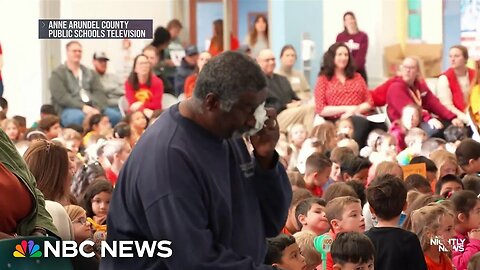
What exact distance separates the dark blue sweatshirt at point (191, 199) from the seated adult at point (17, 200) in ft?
1.86

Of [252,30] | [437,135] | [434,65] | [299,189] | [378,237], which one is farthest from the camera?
[252,30]

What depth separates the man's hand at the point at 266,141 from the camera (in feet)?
14.1

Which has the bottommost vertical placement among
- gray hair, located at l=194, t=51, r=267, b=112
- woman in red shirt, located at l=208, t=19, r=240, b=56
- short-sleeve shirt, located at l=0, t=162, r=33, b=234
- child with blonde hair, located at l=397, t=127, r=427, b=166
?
child with blonde hair, located at l=397, t=127, r=427, b=166

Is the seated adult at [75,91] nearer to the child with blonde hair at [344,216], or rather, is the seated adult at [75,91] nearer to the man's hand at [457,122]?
the man's hand at [457,122]

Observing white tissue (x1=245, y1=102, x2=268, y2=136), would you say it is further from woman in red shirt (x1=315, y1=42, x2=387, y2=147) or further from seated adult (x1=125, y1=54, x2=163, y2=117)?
woman in red shirt (x1=315, y1=42, x2=387, y2=147)

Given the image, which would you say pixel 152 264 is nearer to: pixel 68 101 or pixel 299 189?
pixel 299 189

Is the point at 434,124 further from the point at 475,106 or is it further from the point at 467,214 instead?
the point at 467,214

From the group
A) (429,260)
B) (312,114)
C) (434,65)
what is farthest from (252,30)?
(429,260)

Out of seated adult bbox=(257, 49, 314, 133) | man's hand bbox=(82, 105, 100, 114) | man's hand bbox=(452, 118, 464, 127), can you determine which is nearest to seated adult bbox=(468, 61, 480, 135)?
man's hand bbox=(452, 118, 464, 127)

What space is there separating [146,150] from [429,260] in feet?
9.28

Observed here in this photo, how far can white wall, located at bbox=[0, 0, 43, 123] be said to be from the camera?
10094 mm

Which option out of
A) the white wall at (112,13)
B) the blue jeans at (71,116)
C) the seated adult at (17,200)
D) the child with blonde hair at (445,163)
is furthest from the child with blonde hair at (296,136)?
the seated adult at (17,200)

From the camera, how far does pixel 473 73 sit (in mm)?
13273

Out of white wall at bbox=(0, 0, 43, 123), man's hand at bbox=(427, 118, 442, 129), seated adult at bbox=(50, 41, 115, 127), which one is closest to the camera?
white wall at bbox=(0, 0, 43, 123)
